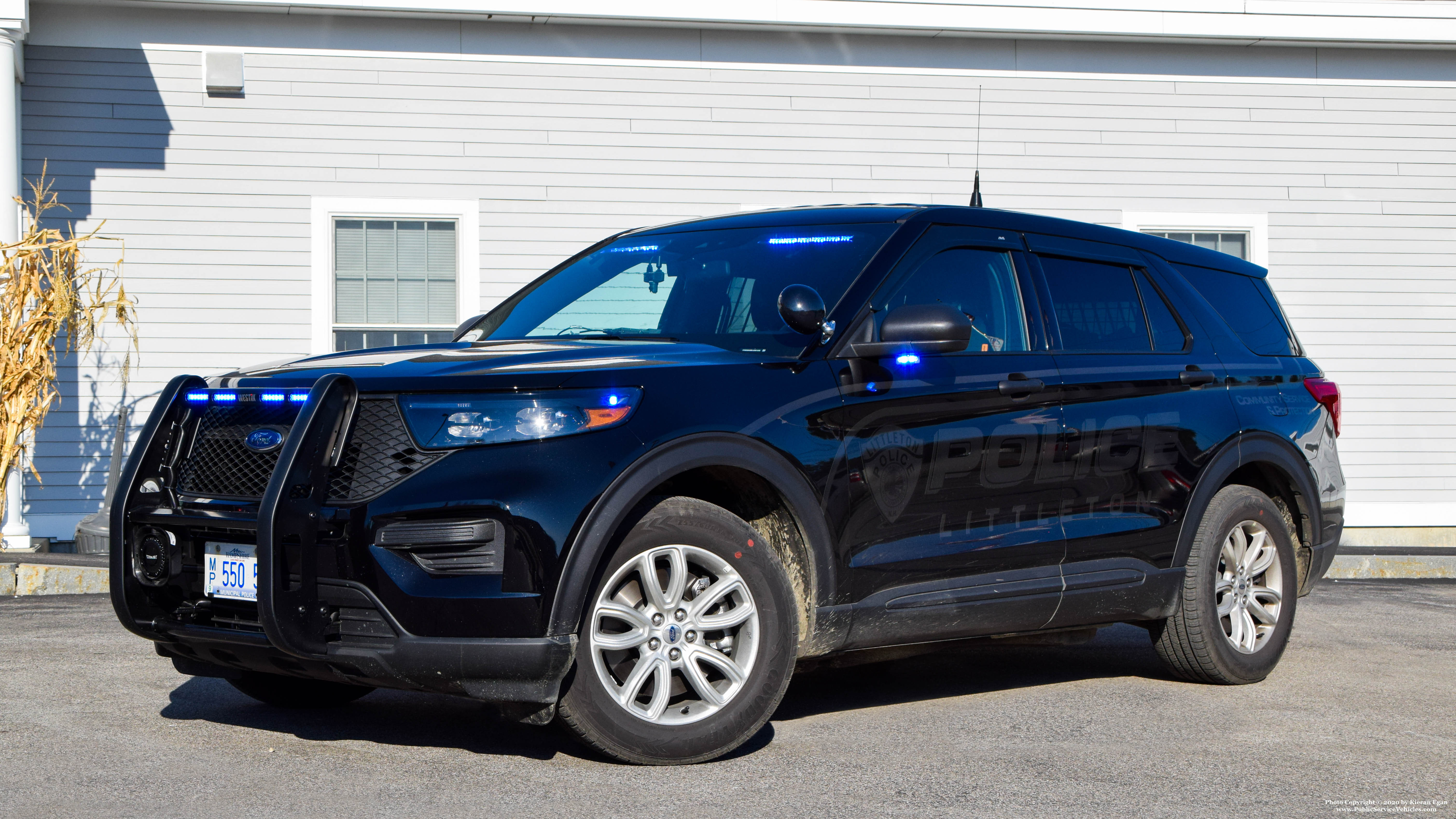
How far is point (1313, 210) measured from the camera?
1295cm

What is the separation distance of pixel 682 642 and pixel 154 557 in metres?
1.56

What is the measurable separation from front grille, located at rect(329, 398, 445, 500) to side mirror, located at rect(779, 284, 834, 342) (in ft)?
4.07

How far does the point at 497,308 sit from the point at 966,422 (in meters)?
1.97

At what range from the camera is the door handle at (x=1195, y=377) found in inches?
231

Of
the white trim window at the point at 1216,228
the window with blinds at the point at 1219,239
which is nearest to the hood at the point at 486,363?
the white trim window at the point at 1216,228

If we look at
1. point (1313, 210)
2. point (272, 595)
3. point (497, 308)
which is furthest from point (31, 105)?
point (1313, 210)

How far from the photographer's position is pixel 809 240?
5.26 metres

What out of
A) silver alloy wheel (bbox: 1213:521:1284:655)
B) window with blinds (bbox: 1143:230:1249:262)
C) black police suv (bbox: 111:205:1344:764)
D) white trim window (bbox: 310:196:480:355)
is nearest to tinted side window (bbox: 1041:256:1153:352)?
black police suv (bbox: 111:205:1344:764)

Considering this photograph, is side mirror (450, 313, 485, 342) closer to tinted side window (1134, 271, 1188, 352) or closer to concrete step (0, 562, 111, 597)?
tinted side window (1134, 271, 1188, 352)

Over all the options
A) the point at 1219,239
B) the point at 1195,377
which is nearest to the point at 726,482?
the point at 1195,377

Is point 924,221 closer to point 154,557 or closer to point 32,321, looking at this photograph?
point 154,557

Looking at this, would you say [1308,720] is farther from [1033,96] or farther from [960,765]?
[1033,96]

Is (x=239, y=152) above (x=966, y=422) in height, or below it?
above

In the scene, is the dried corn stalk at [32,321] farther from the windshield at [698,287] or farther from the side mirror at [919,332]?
the side mirror at [919,332]
